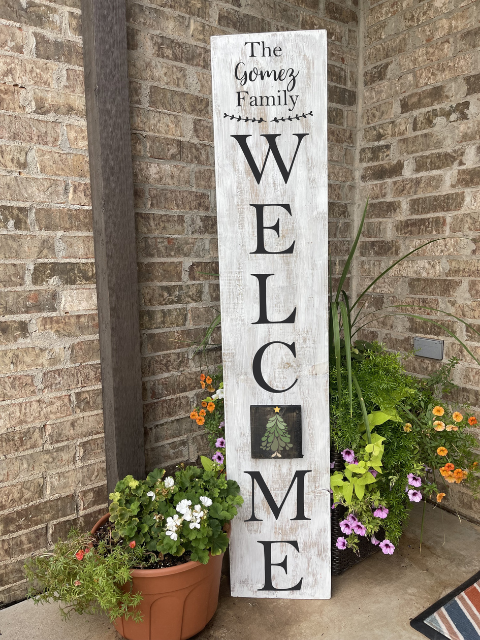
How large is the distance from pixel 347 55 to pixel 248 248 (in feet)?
4.81

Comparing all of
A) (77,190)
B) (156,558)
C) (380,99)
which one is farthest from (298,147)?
(156,558)

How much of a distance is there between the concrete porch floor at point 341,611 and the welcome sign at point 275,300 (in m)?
0.07

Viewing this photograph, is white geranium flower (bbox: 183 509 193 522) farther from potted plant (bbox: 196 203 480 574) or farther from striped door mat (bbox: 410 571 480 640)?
striped door mat (bbox: 410 571 480 640)

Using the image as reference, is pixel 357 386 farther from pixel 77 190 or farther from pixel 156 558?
pixel 77 190

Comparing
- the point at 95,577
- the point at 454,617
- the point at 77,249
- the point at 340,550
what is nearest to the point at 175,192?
the point at 77,249

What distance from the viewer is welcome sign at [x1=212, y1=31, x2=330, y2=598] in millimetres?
1431

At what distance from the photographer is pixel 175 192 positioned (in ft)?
6.23

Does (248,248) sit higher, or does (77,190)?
(77,190)

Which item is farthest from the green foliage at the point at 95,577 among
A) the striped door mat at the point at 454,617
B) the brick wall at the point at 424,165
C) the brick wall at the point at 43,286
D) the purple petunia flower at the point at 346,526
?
the brick wall at the point at 424,165

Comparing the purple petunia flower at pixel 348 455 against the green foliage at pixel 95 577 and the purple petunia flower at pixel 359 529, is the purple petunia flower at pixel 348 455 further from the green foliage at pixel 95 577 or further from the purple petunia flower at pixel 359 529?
the green foliage at pixel 95 577

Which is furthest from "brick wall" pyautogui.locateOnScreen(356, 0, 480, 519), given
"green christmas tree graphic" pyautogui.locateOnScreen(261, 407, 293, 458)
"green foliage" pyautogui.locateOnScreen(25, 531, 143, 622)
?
"green foliage" pyautogui.locateOnScreen(25, 531, 143, 622)

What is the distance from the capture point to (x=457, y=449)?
→ 181cm

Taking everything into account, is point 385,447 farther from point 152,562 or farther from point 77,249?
point 77,249

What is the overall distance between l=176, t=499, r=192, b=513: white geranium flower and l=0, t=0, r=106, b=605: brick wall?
56cm
